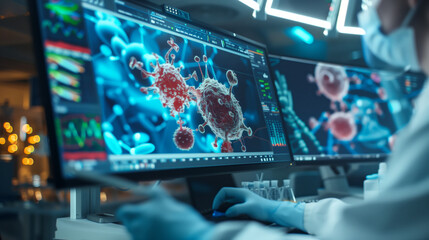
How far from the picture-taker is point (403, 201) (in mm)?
498

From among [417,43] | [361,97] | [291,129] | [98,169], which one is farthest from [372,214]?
[361,97]

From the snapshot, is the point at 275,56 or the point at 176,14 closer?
the point at 176,14

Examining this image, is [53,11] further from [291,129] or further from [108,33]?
[291,129]

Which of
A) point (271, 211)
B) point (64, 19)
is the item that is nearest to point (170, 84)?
point (64, 19)

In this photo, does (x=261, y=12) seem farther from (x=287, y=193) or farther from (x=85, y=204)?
(x=85, y=204)

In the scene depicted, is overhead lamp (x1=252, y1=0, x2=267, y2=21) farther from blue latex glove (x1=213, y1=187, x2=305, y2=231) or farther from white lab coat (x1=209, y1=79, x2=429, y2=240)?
white lab coat (x1=209, y1=79, x2=429, y2=240)

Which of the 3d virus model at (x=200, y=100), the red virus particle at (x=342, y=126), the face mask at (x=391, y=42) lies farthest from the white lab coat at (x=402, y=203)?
the red virus particle at (x=342, y=126)

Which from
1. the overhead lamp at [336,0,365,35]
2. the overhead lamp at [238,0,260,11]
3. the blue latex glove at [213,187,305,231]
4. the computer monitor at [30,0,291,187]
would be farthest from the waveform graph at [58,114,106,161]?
the overhead lamp at [336,0,365,35]

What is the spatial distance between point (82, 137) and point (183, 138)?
11.0 inches

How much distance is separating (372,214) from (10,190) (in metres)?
3.84

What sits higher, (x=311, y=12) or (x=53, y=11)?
(x=311, y=12)

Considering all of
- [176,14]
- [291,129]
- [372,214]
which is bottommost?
[372,214]

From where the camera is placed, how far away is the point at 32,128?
7.55 meters

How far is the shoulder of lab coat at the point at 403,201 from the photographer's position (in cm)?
49
